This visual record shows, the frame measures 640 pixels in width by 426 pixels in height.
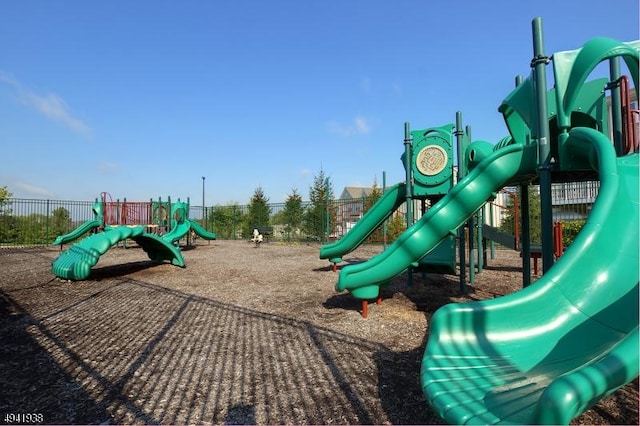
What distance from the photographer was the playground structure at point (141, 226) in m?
9.41

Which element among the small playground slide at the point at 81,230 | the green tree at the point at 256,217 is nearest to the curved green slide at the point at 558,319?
the small playground slide at the point at 81,230

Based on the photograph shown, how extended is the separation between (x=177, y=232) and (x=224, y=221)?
11712 mm

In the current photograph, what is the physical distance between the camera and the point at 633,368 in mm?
Result: 1627

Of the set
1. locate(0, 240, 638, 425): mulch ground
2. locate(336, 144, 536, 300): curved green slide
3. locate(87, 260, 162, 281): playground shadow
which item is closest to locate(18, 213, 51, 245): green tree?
locate(87, 260, 162, 281): playground shadow

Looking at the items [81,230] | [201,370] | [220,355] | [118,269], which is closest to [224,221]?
[81,230]

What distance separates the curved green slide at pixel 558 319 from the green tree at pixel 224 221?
25.6m

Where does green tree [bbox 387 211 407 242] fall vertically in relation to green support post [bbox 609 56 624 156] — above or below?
below

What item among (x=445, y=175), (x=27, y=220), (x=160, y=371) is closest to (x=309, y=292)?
(x=445, y=175)

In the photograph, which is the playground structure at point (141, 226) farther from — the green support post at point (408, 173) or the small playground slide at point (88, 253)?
the green support post at point (408, 173)

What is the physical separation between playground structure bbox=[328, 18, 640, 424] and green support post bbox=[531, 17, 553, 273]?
0.04 feet

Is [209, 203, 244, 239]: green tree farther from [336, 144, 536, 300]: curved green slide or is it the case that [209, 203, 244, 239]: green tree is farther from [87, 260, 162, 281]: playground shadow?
[336, 144, 536, 300]: curved green slide

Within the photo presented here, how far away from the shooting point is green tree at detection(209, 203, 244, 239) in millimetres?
27578

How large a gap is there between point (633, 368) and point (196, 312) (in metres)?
5.76

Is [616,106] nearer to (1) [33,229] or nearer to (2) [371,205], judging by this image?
(2) [371,205]
